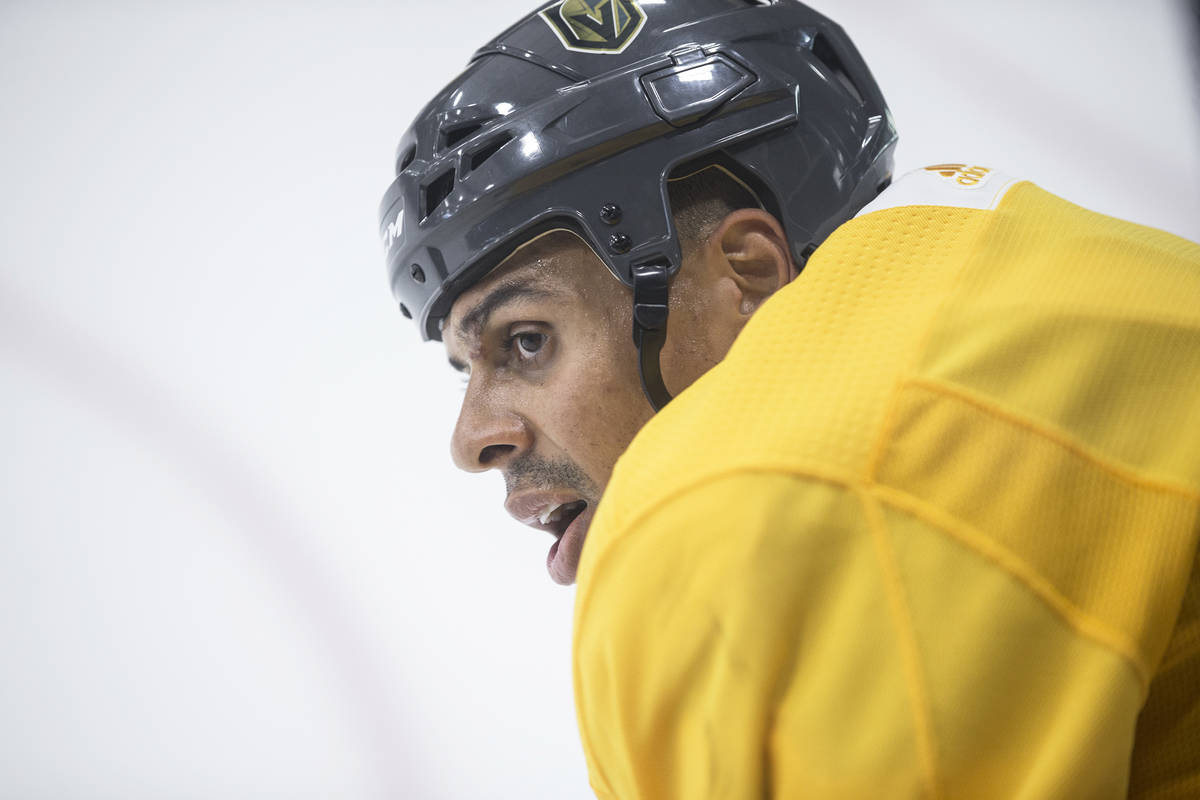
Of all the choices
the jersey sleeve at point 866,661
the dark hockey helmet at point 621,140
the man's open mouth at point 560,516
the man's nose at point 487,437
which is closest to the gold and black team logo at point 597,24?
the dark hockey helmet at point 621,140

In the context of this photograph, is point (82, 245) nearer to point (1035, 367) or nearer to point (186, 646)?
point (186, 646)

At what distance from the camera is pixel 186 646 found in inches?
83.1

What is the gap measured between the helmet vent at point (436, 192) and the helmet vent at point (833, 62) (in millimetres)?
566

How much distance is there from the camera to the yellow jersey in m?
0.48

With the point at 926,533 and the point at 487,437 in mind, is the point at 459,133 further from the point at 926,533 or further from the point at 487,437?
the point at 926,533

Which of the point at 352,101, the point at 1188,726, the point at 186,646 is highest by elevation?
the point at 352,101

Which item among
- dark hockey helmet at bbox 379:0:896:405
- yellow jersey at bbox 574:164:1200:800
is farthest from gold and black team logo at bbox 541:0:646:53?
yellow jersey at bbox 574:164:1200:800

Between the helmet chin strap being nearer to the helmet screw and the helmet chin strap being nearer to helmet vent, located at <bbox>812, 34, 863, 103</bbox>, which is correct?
the helmet screw

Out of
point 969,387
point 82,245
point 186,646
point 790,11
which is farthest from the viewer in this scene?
point 82,245

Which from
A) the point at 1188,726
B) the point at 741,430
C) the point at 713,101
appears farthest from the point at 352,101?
the point at 1188,726

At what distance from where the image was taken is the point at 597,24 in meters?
1.27

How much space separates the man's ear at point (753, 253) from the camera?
1.19m

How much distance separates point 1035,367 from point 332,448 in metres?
1.93

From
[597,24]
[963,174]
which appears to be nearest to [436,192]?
[597,24]
